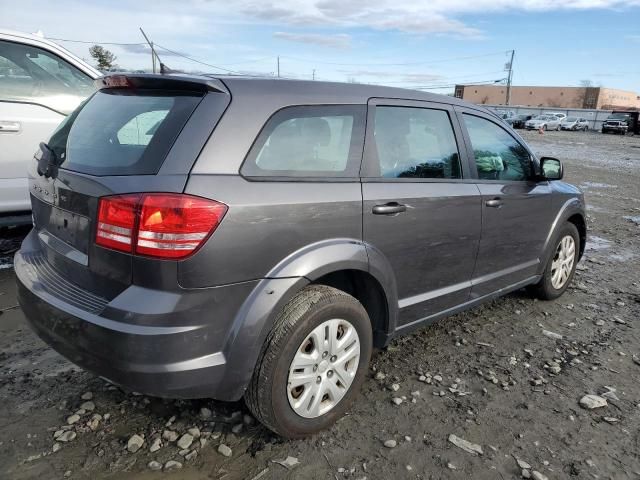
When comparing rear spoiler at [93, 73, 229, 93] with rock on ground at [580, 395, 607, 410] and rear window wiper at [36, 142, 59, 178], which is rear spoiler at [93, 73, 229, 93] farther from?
rock on ground at [580, 395, 607, 410]

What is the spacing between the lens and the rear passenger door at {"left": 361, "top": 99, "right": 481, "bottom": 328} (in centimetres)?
272

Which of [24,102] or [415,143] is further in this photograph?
[24,102]

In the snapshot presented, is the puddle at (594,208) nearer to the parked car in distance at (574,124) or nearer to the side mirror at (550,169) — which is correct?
the side mirror at (550,169)

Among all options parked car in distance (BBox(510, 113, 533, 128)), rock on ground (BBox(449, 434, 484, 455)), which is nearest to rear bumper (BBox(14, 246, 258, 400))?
rock on ground (BBox(449, 434, 484, 455))

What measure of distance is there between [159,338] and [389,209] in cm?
136

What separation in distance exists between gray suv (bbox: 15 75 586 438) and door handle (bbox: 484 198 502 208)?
29 centimetres

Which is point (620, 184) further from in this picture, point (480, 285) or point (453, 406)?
point (453, 406)

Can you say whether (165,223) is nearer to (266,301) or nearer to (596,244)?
(266,301)

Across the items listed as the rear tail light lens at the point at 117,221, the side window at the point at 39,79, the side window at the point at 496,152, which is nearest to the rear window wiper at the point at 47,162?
the rear tail light lens at the point at 117,221

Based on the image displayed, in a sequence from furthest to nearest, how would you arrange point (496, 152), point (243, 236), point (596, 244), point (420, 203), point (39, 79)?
point (596, 244) < point (39, 79) < point (496, 152) < point (420, 203) < point (243, 236)

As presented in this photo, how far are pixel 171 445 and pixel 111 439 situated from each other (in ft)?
1.00

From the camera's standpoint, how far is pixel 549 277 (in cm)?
437

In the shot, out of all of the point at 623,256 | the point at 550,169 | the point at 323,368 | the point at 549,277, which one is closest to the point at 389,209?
the point at 323,368

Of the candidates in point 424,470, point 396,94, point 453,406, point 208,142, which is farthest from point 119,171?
point 453,406
